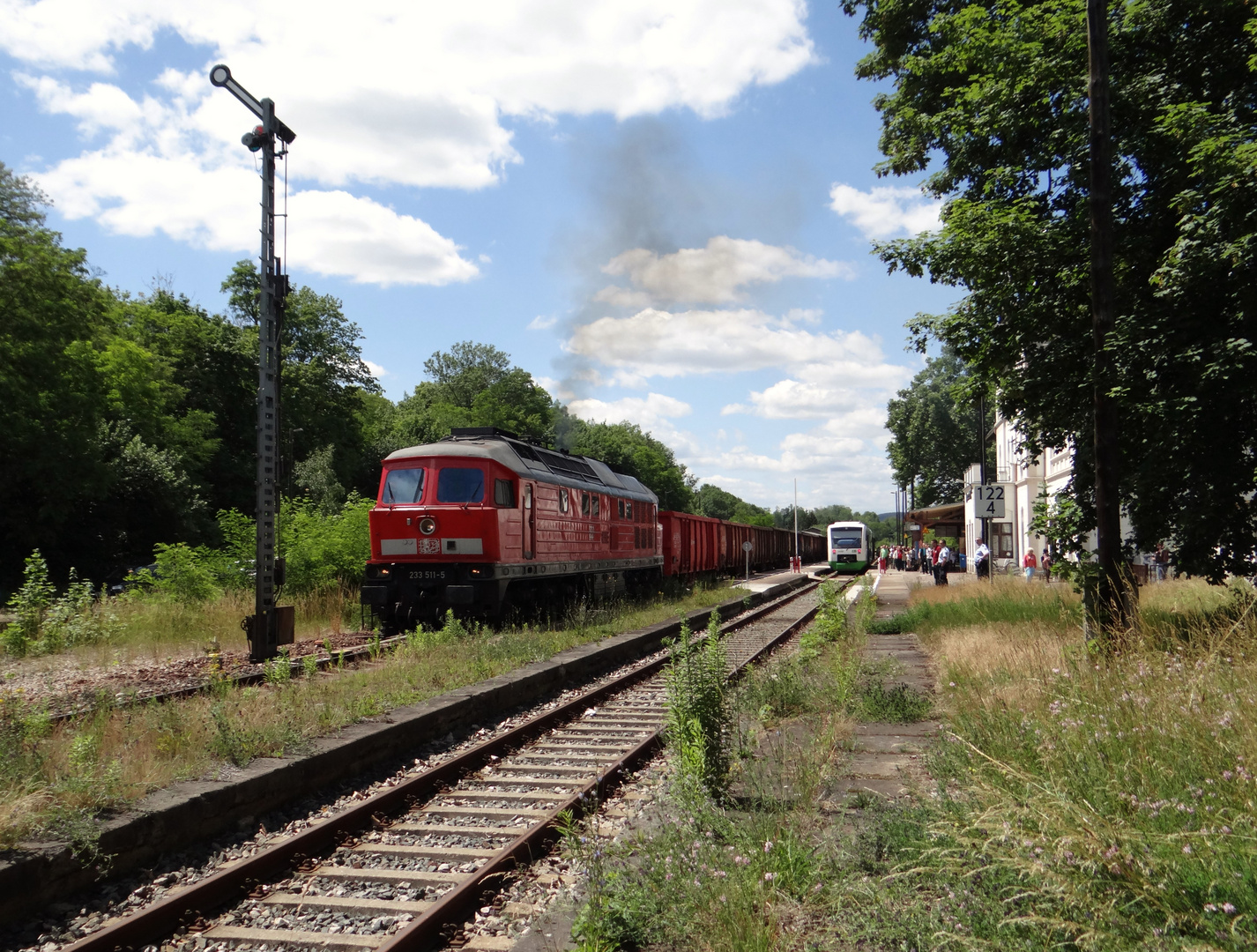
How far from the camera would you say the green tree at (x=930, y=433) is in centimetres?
6894

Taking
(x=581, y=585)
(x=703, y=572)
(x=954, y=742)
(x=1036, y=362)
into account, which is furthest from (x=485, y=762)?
(x=703, y=572)

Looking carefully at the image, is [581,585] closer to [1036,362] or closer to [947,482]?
[1036,362]

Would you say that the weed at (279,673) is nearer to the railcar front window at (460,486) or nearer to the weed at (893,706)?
the railcar front window at (460,486)

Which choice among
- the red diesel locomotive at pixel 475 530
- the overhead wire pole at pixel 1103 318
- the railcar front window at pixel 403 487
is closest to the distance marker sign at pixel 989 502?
the red diesel locomotive at pixel 475 530

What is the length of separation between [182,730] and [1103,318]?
30.6ft

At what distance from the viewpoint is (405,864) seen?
516 cm

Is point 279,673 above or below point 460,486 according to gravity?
below

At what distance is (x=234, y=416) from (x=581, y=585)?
1285 inches

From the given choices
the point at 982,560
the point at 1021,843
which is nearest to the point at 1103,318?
the point at 1021,843

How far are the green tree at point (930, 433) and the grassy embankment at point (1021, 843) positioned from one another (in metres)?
64.7

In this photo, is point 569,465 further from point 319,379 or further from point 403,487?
point 319,379

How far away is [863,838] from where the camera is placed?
4.49 m

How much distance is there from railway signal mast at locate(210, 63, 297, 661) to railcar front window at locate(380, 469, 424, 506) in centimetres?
316

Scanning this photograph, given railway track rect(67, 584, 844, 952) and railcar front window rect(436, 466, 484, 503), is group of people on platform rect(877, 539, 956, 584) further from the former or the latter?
railway track rect(67, 584, 844, 952)
